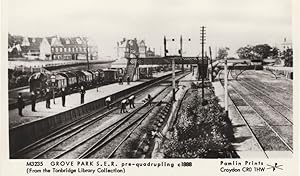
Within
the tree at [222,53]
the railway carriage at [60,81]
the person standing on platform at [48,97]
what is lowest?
the person standing on platform at [48,97]

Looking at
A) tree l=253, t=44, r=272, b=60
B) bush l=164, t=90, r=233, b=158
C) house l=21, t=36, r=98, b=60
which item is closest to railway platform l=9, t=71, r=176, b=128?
house l=21, t=36, r=98, b=60

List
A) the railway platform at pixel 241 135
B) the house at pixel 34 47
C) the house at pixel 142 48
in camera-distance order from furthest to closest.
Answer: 1. the house at pixel 142 48
2. the house at pixel 34 47
3. the railway platform at pixel 241 135

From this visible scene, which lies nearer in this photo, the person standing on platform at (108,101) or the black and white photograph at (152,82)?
the black and white photograph at (152,82)

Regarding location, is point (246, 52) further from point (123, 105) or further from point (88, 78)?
point (88, 78)

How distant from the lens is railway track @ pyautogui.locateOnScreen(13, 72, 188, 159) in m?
3.26

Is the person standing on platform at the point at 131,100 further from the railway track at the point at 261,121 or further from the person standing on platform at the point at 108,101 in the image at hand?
the railway track at the point at 261,121

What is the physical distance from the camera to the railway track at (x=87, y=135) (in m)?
3.26

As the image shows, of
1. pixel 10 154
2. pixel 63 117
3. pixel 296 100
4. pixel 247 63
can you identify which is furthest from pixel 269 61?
pixel 10 154

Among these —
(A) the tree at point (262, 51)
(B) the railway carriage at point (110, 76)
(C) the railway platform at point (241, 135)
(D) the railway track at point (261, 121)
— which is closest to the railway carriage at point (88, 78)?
(B) the railway carriage at point (110, 76)

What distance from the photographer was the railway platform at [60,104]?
3.30m

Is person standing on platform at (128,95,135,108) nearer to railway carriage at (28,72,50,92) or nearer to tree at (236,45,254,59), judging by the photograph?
railway carriage at (28,72,50,92)

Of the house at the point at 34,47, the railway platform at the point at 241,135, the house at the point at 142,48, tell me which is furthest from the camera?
the house at the point at 142,48

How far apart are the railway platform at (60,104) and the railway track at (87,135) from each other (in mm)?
163

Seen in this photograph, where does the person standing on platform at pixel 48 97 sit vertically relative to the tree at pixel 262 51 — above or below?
below
